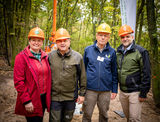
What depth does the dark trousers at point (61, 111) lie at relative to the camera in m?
2.26

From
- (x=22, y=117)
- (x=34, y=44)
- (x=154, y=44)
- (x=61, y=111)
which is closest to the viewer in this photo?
(x=34, y=44)

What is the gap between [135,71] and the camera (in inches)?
100

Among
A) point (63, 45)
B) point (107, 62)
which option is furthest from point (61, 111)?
point (107, 62)

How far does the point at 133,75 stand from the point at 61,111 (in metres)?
1.75

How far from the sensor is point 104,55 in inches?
107

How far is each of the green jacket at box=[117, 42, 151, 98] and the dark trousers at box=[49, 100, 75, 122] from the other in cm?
130

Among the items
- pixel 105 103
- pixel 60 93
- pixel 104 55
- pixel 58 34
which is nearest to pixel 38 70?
pixel 60 93

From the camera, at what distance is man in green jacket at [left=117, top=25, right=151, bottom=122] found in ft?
8.07

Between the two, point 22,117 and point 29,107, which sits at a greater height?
point 29,107

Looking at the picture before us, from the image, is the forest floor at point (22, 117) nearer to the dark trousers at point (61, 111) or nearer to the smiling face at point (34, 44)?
the dark trousers at point (61, 111)

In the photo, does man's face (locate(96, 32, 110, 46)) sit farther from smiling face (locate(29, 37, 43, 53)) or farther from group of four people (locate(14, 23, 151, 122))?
smiling face (locate(29, 37, 43, 53))

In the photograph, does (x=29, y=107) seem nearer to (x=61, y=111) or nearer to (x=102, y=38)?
(x=61, y=111)

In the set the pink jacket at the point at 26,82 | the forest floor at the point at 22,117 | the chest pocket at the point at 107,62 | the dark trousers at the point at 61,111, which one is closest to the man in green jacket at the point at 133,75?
the chest pocket at the point at 107,62

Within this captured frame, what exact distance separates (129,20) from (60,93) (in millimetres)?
3525
